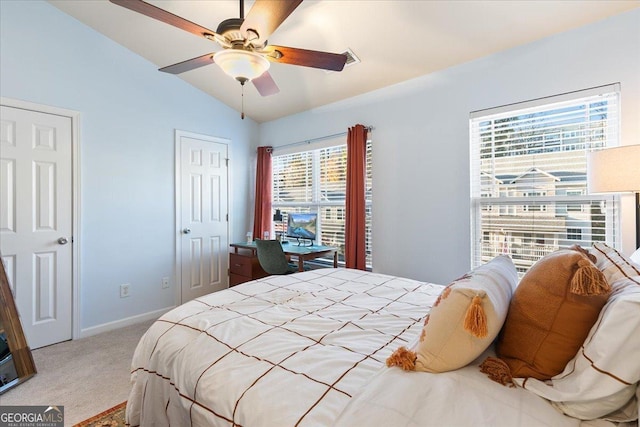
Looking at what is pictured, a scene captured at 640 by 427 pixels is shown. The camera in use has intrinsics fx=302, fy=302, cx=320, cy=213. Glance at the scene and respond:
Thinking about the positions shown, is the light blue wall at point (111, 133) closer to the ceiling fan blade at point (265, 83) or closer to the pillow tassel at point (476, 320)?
the ceiling fan blade at point (265, 83)

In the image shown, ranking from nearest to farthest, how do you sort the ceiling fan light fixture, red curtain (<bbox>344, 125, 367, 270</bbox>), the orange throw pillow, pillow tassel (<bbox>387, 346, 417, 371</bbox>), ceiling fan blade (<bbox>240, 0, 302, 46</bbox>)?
the orange throw pillow, pillow tassel (<bbox>387, 346, 417, 371</bbox>), ceiling fan blade (<bbox>240, 0, 302, 46</bbox>), the ceiling fan light fixture, red curtain (<bbox>344, 125, 367, 270</bbox>)

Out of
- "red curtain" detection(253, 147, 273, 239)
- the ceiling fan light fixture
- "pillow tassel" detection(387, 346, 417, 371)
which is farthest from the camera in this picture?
"red curtain" detection(253, 147, 273, 239)

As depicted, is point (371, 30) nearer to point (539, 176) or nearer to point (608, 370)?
point (539, 176)

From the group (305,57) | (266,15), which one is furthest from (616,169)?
(266,15)

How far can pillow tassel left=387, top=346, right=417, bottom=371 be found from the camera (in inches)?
36.8

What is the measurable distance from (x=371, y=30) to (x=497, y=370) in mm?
2527

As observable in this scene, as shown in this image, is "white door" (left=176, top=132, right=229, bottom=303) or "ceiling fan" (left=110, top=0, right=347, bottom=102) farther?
"white door" (left=176, top=132, right=229, bottom=303)

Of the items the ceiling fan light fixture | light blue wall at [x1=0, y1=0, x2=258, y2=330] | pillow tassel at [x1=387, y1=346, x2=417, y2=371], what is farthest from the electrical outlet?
pillow tassel at [x1=387, y1=346, x2=417, y2=371]

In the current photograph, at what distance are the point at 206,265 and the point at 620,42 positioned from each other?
441 centimetres

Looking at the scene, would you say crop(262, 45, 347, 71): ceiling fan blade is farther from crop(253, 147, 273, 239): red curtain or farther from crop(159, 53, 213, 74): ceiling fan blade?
crop(253, 147, 273, 239): red curtain

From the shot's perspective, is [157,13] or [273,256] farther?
[273,256]

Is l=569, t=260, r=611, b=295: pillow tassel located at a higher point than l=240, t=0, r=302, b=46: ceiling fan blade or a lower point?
lower

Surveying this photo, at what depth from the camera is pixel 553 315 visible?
854mm

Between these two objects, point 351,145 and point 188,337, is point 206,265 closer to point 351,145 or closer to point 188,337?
point 351,145
